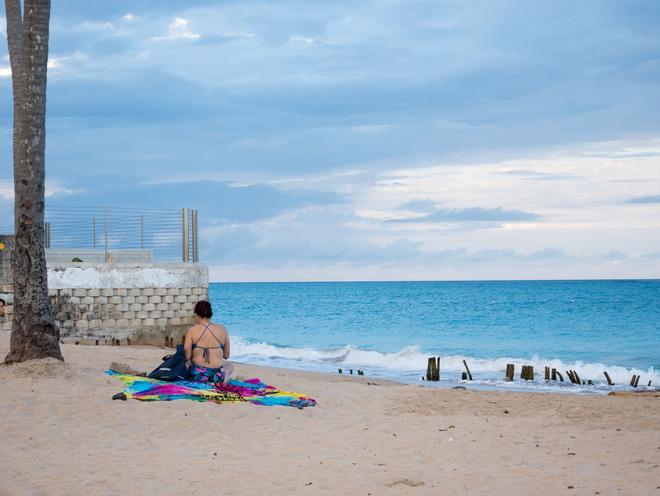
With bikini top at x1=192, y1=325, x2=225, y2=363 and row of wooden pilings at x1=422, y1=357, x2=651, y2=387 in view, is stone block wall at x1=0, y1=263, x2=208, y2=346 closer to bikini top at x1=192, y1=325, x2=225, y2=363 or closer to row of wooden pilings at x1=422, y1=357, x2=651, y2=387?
row of wooden pilings at x1=422, y1=357, x2=651, y2=387

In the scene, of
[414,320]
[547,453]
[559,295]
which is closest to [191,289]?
[547,453]

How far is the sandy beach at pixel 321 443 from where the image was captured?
7.42 metres

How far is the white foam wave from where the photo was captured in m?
26.6

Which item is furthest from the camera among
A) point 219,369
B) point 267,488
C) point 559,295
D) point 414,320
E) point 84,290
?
point 559,295

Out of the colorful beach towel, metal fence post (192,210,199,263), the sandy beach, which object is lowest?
the sandy beach

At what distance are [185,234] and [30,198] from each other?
13.7 m

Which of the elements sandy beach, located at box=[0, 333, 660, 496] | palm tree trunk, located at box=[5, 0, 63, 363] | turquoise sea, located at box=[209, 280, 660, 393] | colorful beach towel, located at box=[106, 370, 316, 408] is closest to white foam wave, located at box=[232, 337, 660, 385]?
turquoise sea, located at box=[209, 280, 660, 393]

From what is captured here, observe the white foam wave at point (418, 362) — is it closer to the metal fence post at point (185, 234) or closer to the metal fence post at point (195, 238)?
the metal fence post at point (195, 238)

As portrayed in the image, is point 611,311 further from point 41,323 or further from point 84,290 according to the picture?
point 41,323

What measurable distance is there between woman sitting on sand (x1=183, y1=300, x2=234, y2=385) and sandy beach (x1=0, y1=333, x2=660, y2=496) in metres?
0.99

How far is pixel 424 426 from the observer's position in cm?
1077

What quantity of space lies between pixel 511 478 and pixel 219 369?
Result: 5700 mm

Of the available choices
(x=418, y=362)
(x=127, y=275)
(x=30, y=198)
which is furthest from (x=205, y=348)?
(x=418, y=362)

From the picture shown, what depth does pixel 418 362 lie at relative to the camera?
3006 centimetres
